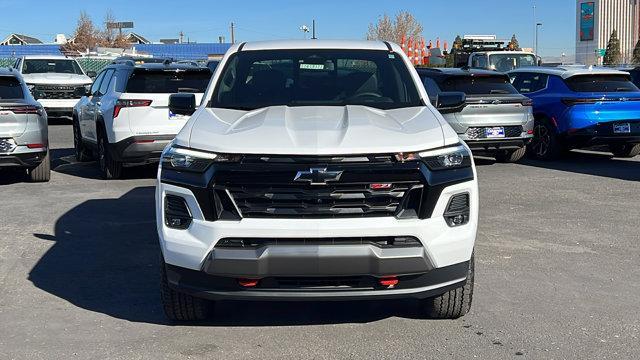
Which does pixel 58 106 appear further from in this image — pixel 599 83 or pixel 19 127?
pixel 599 83

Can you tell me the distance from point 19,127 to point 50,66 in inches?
531

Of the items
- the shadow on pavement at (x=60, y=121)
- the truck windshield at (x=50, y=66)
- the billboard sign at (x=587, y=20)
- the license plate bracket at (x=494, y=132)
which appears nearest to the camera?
the license plate bracket at (x=494, y=132)

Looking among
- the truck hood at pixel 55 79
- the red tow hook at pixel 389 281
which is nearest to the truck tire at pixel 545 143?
the red tow hook at pixel 389 281

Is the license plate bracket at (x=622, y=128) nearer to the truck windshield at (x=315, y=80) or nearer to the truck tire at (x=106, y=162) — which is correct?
the truck windshield at (x=315, y=80)

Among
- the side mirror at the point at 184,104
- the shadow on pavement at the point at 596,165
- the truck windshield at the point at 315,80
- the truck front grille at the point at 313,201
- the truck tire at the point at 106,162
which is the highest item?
the truck windshield at the point at 315,80

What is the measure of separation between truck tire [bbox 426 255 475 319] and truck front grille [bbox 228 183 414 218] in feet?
2.76

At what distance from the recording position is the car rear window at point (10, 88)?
1070cm

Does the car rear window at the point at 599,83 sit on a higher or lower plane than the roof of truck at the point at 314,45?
lower

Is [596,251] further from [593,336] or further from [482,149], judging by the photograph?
[482,149]

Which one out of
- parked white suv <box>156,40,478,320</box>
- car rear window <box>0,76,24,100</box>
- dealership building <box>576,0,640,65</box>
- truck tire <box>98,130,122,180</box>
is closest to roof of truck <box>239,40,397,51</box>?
parked white suv <box>156,40,478,320</box>

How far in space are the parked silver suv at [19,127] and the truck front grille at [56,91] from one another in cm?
1035

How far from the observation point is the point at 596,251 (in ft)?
22.5

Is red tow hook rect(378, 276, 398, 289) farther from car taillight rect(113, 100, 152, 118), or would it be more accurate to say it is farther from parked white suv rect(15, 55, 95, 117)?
parked white suv rect(15, 55, 95, 117)

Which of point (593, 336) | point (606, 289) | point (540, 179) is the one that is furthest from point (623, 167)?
point (593, 336)
